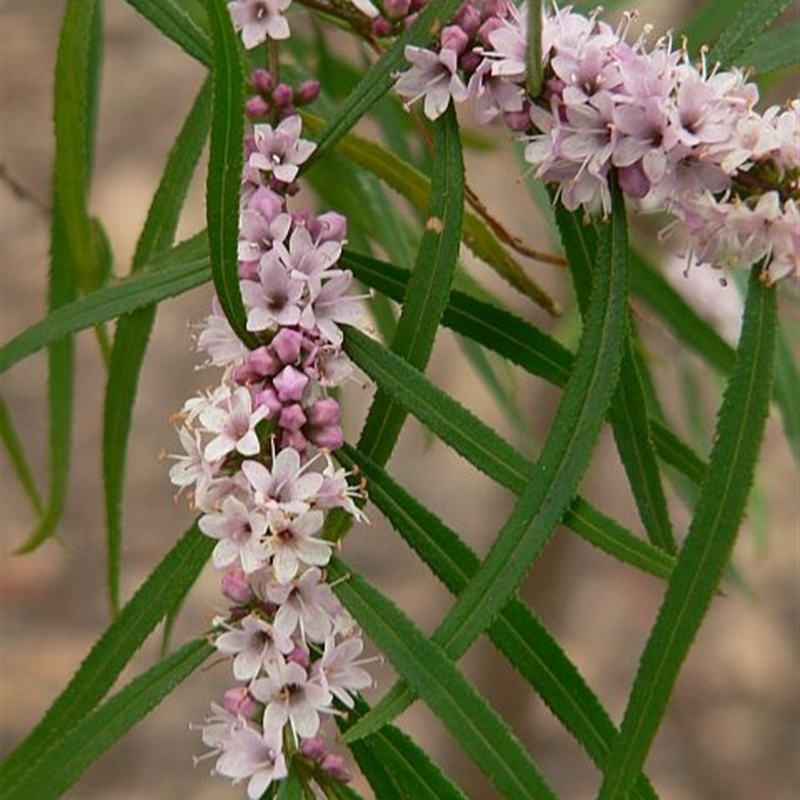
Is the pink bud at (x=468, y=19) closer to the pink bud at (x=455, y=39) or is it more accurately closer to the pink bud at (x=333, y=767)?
the pink bud at (x=455, y=39)

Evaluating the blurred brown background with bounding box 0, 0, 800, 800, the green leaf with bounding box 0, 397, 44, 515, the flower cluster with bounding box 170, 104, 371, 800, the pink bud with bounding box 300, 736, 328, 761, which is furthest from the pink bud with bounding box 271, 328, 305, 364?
the blurred brown background with bounding box 0, 0, 800, 800

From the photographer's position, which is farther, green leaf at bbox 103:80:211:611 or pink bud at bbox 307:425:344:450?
green leaf at bbox 103:80:211:611

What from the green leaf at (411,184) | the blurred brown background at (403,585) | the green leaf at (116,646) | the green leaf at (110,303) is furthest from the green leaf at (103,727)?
the blurred brown background at (403,585)

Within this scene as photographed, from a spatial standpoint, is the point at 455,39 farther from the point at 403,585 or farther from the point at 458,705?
the point at 403,585

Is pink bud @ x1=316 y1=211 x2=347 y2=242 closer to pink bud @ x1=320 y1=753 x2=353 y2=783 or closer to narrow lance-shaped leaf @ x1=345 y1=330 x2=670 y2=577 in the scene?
narrow lance-shaped leaf @ x1=345 y1=330 x2=670 y2=577

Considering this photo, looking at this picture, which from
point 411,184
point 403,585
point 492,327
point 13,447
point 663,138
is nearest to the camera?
point 663,138

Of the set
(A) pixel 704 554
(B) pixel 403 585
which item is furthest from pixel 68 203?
(B) pixel 403 585
